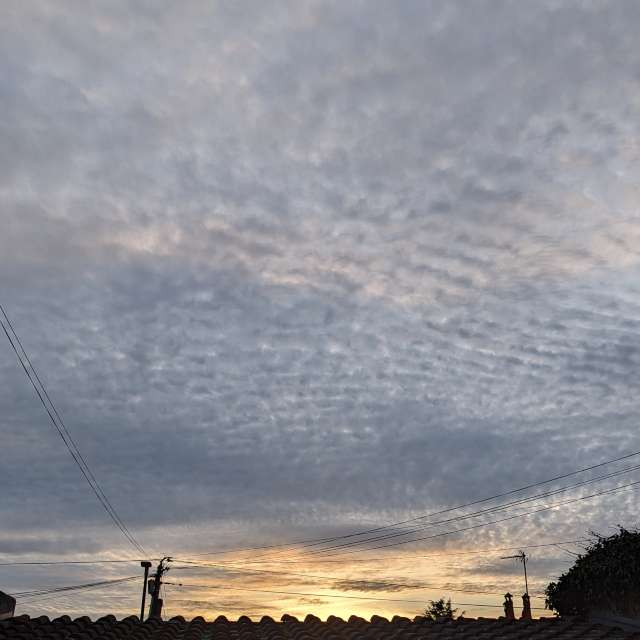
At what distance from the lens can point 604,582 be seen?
135 feet

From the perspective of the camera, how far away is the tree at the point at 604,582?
38625mm

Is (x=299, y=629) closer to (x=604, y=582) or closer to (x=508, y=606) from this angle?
(x=508, y=606)

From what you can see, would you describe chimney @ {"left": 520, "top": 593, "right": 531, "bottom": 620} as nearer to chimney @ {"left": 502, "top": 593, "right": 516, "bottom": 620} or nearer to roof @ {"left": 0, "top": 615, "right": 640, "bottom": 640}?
chimney @ {"left": 502, "top": 593, "right": 516, "bottom": 620}

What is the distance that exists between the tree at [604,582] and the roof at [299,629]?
762 inches

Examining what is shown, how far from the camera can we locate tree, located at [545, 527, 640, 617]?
1521 inches

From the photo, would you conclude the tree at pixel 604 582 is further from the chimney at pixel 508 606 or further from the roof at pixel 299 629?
the roof at pixel 299 629

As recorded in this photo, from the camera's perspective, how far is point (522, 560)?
Result: 7375 centimetres

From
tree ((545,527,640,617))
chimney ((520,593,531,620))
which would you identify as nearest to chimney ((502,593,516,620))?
chimney ((520,593,531,620))

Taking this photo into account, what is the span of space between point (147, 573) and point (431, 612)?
137 feet

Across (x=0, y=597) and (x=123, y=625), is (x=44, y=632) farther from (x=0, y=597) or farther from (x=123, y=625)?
(x=0, y=597)

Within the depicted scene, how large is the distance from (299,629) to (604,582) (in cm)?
2706

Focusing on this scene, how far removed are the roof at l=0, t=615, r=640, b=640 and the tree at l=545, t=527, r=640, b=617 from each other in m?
19.4

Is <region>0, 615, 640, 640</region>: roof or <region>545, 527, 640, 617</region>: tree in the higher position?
<region>545, 527, 640, 617</region>: tree

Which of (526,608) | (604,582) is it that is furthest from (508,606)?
(604,582)
